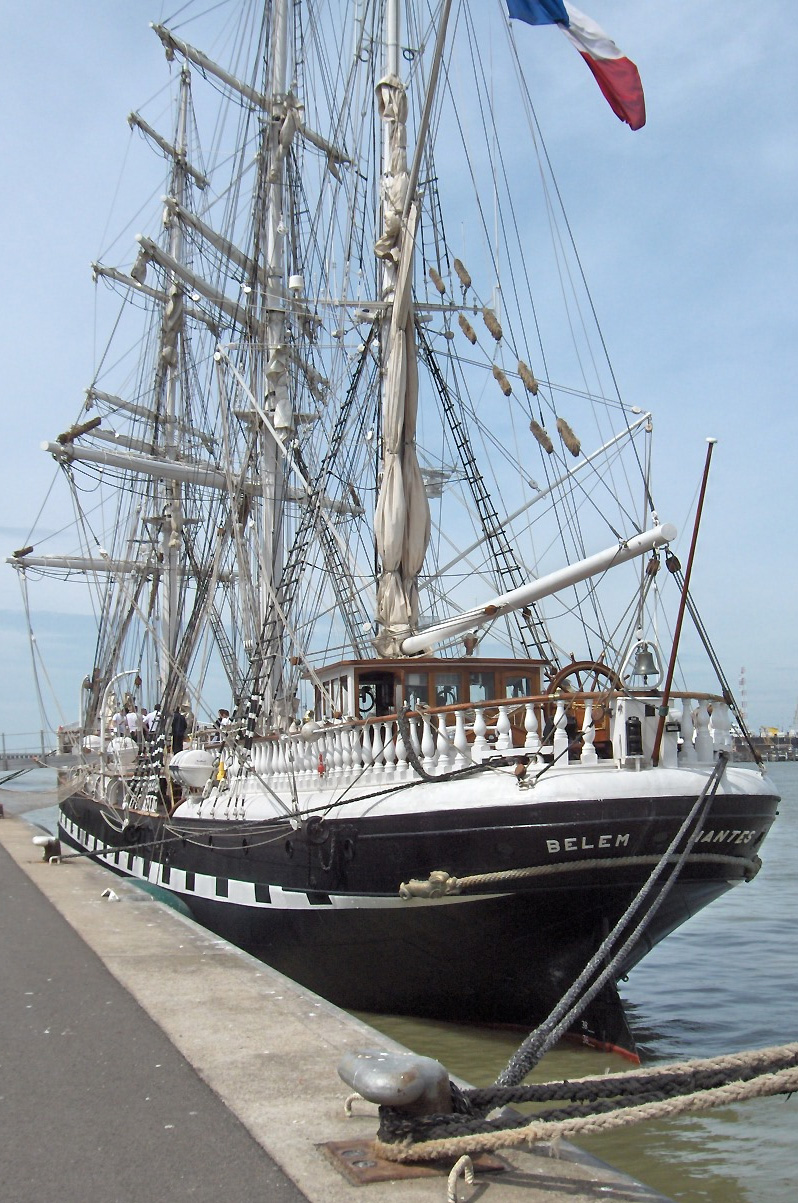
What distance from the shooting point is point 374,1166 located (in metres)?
4.69

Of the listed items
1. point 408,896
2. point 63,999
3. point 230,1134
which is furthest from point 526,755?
point 230,1134

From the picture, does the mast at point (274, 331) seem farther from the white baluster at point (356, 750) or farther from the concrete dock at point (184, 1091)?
the concrete dock at point (184, 1091)

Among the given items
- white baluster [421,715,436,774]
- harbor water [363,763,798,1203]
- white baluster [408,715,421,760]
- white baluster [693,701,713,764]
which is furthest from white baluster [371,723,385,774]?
white baluster [693,701,713,764]

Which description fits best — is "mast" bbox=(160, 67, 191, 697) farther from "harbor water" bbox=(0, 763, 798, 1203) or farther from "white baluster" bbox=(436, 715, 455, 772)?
"white baluster" bbox=(436, 715, 455, 772)

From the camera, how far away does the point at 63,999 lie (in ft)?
26.3

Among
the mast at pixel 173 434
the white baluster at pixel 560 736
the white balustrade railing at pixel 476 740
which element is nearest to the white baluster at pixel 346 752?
the white balustrade railing at pixel 476 740

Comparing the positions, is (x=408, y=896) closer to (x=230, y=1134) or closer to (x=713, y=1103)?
(x=230, y=1134)

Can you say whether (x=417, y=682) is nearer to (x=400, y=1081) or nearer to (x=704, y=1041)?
(x=704, y=1041)

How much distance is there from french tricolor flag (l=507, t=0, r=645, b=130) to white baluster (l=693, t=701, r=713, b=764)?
691 centimetres

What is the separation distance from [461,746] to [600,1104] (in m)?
6.48

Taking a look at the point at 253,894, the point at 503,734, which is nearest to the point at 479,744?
the point at 503,734

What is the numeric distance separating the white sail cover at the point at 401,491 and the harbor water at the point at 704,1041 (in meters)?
5.68

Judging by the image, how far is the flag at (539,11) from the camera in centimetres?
1269

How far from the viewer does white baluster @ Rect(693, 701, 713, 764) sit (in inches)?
434
